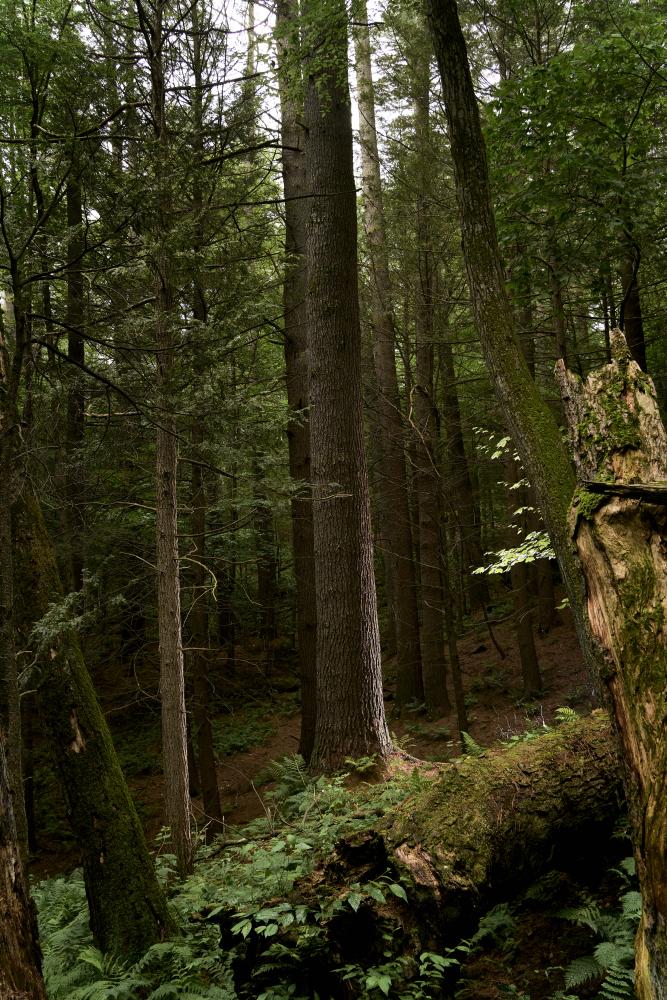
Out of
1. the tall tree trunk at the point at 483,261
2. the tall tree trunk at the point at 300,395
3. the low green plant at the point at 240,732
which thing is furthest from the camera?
the low green plant at the point at 240,732

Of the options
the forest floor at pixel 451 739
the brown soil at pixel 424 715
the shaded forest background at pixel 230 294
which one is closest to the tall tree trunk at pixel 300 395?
the shaded forest background at pixel 230 294

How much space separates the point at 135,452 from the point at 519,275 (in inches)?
250

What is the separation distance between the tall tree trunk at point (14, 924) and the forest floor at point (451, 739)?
6.86 feet

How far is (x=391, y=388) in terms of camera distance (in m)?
13.5

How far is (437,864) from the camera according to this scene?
3293 mm

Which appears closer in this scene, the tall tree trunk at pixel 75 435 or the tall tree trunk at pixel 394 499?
the tall tree trunk at pixel 75 435

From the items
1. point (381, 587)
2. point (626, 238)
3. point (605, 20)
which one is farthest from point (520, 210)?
point (381, 587)

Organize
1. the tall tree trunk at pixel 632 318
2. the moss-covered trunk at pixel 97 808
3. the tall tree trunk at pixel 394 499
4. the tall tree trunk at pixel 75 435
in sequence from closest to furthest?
the moss-covered trunk at pixel 97 808, the tall tree trunk at pixel 632 318, the tall tree trunk at pixel 75 435, the tall tree trunk at pixel 394 499

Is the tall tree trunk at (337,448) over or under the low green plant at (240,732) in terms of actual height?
over

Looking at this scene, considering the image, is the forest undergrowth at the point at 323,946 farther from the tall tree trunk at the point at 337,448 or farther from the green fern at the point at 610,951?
the tall tree trunk at the point at 337,448

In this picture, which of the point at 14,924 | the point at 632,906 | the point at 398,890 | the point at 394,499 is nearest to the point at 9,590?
the point at 14,924

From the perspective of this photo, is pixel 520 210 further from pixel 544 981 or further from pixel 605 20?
pixel 544 981

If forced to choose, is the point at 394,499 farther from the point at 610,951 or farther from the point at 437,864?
the point at 610,951

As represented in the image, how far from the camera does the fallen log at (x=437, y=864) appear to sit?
3.22 meters
